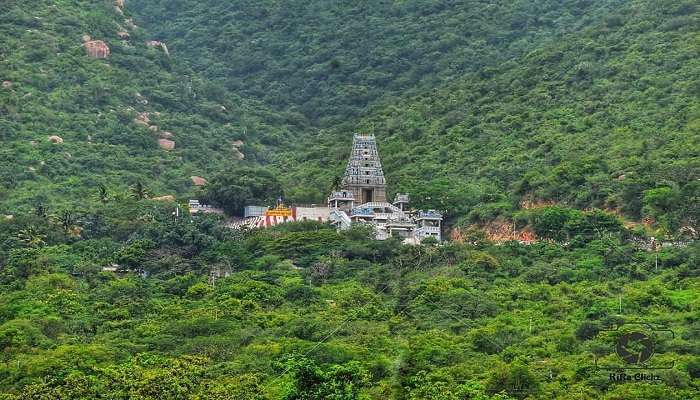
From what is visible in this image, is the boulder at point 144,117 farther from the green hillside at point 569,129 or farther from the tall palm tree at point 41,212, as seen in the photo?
the tall palm tree at point 41,212

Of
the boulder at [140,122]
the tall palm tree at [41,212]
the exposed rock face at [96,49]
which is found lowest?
the tall palm tree at [41,212]

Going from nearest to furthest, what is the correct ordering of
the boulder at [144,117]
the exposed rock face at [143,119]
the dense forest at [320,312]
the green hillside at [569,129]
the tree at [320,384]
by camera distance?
the tree at [320,384] < the dense forest at [320,312] < the green hillside at [569,129] < the exposed rock face at [143,119] < the boulder at [144,117]

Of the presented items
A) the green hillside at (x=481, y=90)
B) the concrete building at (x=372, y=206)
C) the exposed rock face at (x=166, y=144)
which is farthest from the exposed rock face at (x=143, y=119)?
the concrete building at (x=372, y=206)

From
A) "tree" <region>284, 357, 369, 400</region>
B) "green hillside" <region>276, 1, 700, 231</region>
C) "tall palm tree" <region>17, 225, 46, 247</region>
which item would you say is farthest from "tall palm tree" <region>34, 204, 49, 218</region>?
"tree" <region>284, 357, 369, 400</region>

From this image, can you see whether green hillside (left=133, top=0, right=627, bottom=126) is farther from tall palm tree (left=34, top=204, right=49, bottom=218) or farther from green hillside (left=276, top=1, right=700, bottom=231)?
tall palm tree (left=34, top=204, right=49, bottom=218)

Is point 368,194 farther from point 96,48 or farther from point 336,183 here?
point 96,48
